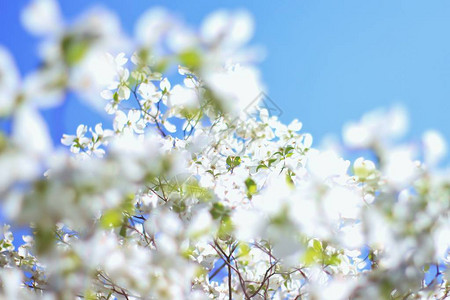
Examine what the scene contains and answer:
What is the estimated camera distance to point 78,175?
44 centimetres

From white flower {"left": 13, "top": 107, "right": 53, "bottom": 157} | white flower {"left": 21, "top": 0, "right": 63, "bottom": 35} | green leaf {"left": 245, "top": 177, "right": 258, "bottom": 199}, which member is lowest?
white flower {"left": 13, "top": 107, "right": 53, "bottom": 157}

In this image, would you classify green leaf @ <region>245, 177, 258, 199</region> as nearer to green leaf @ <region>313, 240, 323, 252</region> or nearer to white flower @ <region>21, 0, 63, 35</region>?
green leaf @ <region>313, 240, 323, 252</region>

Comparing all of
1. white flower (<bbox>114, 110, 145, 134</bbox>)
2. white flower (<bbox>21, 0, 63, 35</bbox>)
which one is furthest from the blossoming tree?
white flower (<bbox>114, 110, 145, 134</bbox>)

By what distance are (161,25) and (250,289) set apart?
3.36ft

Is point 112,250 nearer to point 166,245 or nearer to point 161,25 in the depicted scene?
point 166,245

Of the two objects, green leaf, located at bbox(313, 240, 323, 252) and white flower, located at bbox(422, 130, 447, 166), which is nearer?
white flower, located at bbox(422, 130, 447, 166)

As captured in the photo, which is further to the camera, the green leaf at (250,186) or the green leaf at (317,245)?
the green leaf at (317,245)

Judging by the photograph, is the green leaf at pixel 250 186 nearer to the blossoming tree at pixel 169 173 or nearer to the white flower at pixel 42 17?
the blossoming tree at pixel 169 173

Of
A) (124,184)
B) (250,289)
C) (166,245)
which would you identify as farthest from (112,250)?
(250,289)

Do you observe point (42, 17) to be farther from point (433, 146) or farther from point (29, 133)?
point (433, 146)

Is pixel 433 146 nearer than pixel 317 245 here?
Yes

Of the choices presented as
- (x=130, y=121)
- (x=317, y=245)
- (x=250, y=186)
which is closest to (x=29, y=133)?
(x=250, y=186)

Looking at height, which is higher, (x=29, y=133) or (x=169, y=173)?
(x=169, y=173)

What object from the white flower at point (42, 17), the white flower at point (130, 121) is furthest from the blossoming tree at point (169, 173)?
the white flower at point (130, 121)
